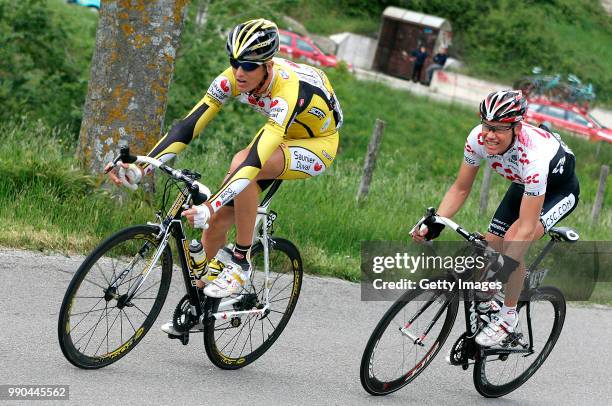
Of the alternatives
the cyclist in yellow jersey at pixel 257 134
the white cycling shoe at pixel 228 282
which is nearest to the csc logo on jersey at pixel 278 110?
the cyclist in yellow jersey at pixel 257 134

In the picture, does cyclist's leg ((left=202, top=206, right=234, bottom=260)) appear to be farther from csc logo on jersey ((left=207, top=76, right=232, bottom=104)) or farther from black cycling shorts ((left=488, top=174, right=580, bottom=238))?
black cycling shorts ((left=488, top=174, right=580, bottom=238))

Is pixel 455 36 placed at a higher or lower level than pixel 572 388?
lower

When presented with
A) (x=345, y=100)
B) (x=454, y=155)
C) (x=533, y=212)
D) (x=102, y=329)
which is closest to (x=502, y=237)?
(x=533, y=212)

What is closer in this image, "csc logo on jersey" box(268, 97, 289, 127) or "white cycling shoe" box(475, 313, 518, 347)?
"csc logo on jersey" box(268, 97, 289, 127)

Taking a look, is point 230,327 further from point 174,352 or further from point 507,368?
point 507,368

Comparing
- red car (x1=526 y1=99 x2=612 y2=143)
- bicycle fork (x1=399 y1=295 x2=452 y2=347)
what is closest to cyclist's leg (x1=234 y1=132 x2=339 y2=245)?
bicycle fork (x1=399 y1=295 x2=452 y2=347)

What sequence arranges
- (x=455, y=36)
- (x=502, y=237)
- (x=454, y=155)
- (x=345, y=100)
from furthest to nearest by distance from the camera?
(x=455, y=36) → (x=454, y=155) → (x=345, y=100) → (x=502, y=237)

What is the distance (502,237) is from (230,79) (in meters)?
2.23

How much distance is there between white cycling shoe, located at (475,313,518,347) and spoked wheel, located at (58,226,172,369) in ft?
6.98

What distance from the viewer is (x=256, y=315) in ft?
21.3

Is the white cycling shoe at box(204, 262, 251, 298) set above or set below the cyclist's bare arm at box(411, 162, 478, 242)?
below

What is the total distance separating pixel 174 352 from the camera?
6.41 meters

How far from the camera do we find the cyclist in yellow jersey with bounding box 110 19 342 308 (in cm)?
565

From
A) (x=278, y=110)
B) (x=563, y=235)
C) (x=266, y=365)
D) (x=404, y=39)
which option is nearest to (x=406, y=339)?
(x=266, y=365)
